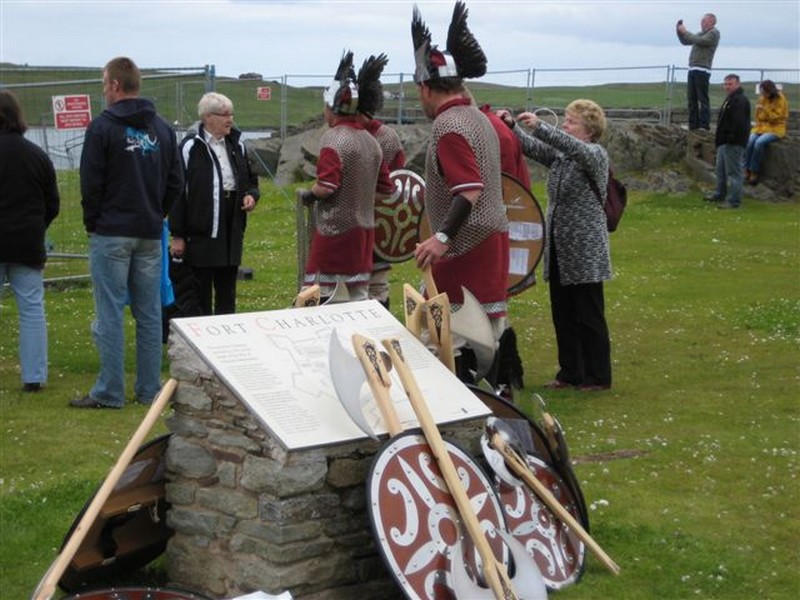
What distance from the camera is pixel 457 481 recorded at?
537 cm

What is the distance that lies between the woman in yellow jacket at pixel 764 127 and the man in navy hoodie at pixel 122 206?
52.5 ft

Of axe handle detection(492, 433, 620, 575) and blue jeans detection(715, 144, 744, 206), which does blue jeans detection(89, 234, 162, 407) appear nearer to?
axe handle detection(492, 433, 620, 575)

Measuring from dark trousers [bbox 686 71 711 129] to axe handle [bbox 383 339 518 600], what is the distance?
19.7 meters

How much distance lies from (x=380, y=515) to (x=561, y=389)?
4773 mm

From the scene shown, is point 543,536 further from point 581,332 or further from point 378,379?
point 581,332

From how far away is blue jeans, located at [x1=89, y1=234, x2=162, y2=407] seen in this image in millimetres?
8734

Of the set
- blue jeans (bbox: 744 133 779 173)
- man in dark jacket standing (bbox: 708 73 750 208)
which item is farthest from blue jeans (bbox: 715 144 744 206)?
blue jeans (bbox: 744 133 779 173)

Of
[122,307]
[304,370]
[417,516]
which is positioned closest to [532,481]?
[417,516]

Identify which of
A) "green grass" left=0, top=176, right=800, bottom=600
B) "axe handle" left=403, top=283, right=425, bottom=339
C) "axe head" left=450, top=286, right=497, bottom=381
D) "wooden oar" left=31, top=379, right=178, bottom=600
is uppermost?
"axe handle" left=403, top=283, right=425, bottom=339

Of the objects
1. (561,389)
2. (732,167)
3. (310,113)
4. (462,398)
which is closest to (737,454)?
(561,389)

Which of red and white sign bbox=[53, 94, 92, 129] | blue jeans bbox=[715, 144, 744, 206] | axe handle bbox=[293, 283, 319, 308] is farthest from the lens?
blue jeans bbox=[715, 144, 744, 206]

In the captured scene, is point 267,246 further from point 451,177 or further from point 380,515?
→ point 380,515

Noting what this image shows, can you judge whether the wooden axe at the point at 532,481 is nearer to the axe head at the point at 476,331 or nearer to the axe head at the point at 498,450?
the axe head at the point at 498,450

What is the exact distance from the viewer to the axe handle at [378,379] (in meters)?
5.54
